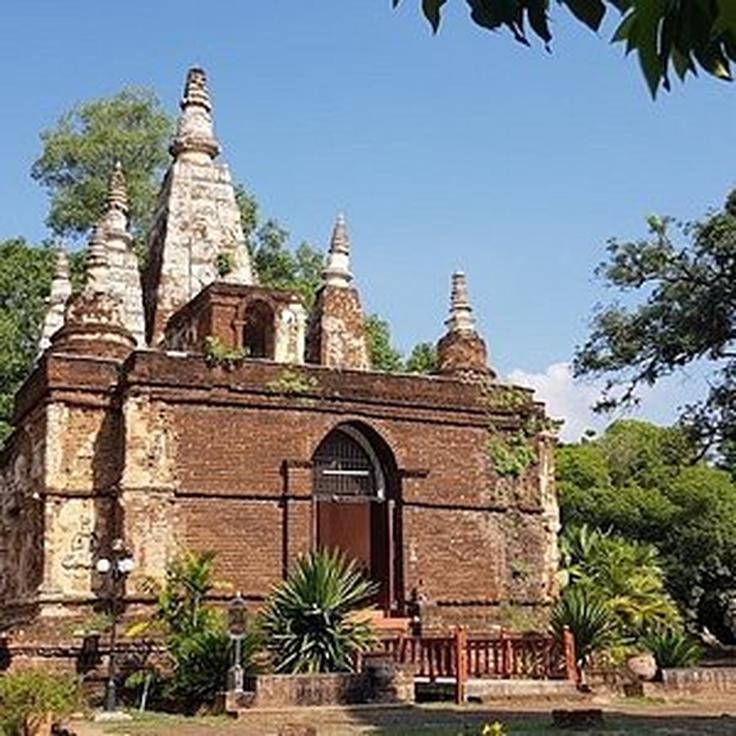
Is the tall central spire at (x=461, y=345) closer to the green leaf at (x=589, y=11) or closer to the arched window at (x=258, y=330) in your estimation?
the arched window at (x=258, y=330)

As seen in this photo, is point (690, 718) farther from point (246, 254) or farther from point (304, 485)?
point (246, 254)

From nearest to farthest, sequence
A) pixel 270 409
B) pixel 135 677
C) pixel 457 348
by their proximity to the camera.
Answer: pixel 135 677 → pixel 270 409 → pixel 457 348

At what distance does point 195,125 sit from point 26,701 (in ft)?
57.3

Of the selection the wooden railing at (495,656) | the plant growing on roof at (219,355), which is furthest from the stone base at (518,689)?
the plant growing on roof at (219,355)

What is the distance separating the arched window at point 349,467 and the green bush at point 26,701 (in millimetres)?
10484

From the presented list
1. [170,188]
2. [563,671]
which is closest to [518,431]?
[563,671]

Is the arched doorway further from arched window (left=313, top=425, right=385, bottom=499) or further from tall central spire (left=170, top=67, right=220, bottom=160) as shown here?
tall central spire (left=170, top=67, right=220, bottom=160)

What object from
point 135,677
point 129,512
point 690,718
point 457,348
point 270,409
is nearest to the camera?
point 690,718

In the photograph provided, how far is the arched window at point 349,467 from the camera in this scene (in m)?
22.7

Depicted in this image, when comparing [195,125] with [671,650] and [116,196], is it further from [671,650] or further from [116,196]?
[671,650]

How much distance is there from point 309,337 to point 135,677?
10.3 meters

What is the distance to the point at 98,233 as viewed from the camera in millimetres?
25547

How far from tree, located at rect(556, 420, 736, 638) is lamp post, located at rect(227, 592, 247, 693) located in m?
19.9

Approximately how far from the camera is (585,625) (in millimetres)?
18656
